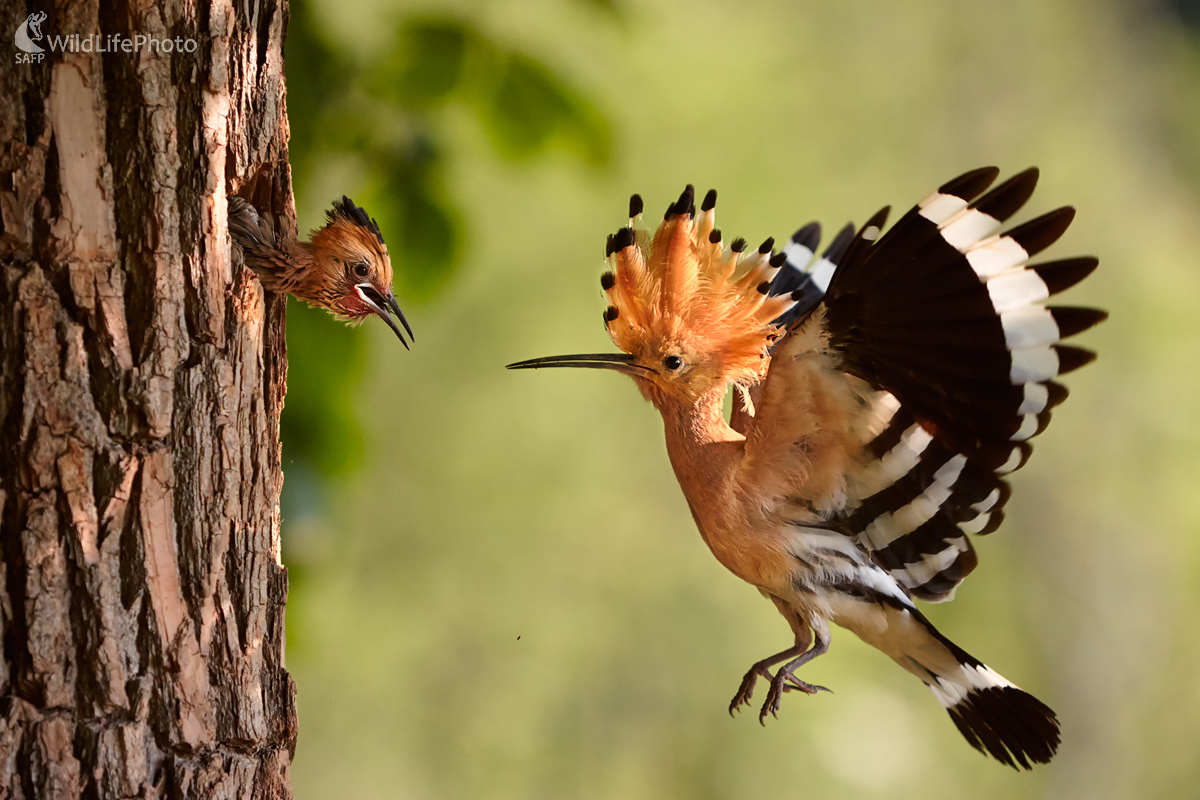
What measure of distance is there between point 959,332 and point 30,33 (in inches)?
34.0

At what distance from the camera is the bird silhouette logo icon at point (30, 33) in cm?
79

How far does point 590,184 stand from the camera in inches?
51.3

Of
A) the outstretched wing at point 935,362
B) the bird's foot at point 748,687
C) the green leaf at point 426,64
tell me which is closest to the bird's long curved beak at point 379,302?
the green leaf at point 426,64

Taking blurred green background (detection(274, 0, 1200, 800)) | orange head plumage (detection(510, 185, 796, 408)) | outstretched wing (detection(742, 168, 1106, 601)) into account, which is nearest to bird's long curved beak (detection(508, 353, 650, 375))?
orange head plumage (detection(510, 185, 796, 408))

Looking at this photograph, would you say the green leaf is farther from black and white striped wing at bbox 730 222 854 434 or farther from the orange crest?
black and white striped wing at bbox 730 222 854 434

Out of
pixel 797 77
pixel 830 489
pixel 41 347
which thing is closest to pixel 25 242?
pixel 41 347

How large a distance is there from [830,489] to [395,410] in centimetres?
271

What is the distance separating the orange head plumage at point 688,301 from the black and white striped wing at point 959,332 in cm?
12

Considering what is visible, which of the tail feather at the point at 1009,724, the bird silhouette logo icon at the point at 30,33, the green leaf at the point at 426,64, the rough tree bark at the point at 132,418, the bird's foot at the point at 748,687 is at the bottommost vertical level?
the tail feather at the point at 1009,724

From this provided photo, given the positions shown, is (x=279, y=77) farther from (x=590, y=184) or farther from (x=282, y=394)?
(x=590, y=184)

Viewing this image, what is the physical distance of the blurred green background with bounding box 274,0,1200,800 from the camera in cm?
367

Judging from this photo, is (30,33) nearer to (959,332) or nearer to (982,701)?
(959,332)

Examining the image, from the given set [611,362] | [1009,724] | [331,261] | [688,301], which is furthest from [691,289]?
[1009,724]

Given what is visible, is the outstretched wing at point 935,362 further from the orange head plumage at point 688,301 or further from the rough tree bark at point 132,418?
the rough tree bark at point 132,418
